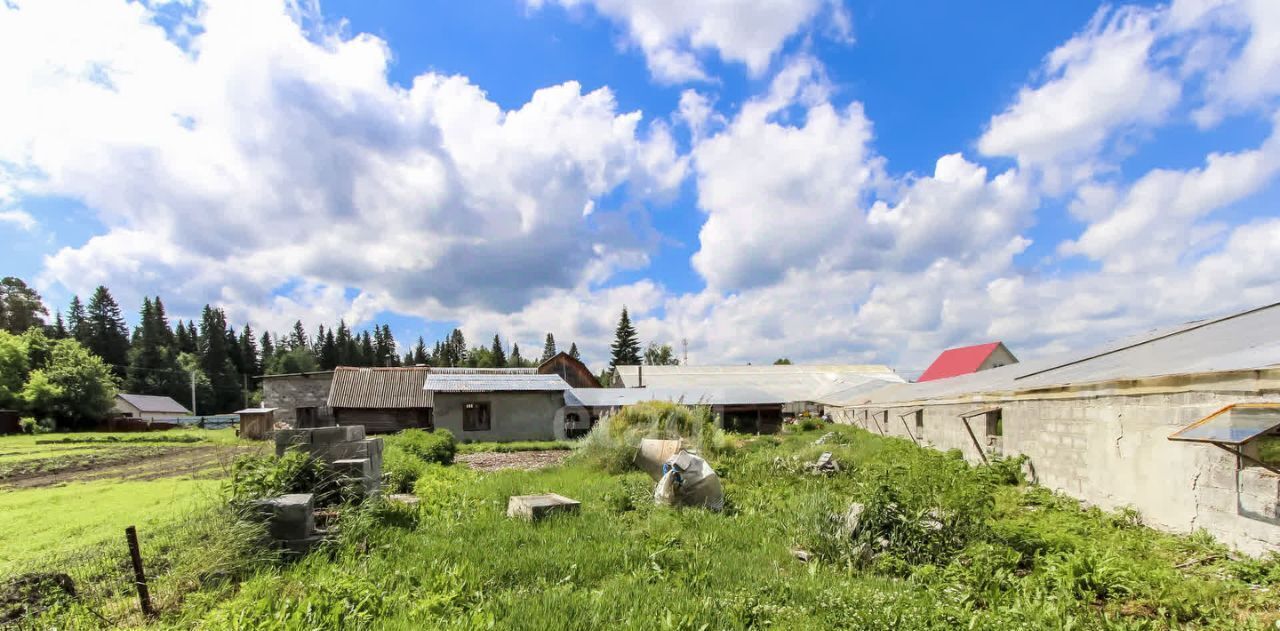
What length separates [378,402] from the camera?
26.5 metres

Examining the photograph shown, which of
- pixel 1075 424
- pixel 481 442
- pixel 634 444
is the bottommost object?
pixel 481 442

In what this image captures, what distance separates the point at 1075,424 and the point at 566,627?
7.85 m

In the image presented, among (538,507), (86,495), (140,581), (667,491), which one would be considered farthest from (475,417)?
(140,581)

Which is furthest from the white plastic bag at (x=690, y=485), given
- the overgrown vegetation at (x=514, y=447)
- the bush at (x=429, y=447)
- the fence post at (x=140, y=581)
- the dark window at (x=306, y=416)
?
the dark window at (x=306, y=416)

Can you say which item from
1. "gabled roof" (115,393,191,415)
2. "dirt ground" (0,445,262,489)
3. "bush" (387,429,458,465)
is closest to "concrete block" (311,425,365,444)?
"dirt ground" (0,445,262,489)

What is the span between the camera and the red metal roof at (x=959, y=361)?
36.3 metres

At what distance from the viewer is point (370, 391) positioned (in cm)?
2719

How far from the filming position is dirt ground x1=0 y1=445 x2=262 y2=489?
1302 cm

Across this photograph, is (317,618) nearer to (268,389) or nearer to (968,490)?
(968,490)

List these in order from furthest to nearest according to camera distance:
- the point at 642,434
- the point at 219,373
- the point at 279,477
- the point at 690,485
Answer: the point at 219,373 → the point at 642,434 → the point at 690,485 → the point at 279,477

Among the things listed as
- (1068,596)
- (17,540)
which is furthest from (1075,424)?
(17,540)

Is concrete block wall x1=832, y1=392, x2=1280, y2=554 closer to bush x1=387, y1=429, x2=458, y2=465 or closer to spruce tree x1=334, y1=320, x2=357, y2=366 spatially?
bush x1=387, y1=429, x2=458, y2=465

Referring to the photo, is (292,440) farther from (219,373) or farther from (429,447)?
(219,373)

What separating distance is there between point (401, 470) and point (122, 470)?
11012mm
